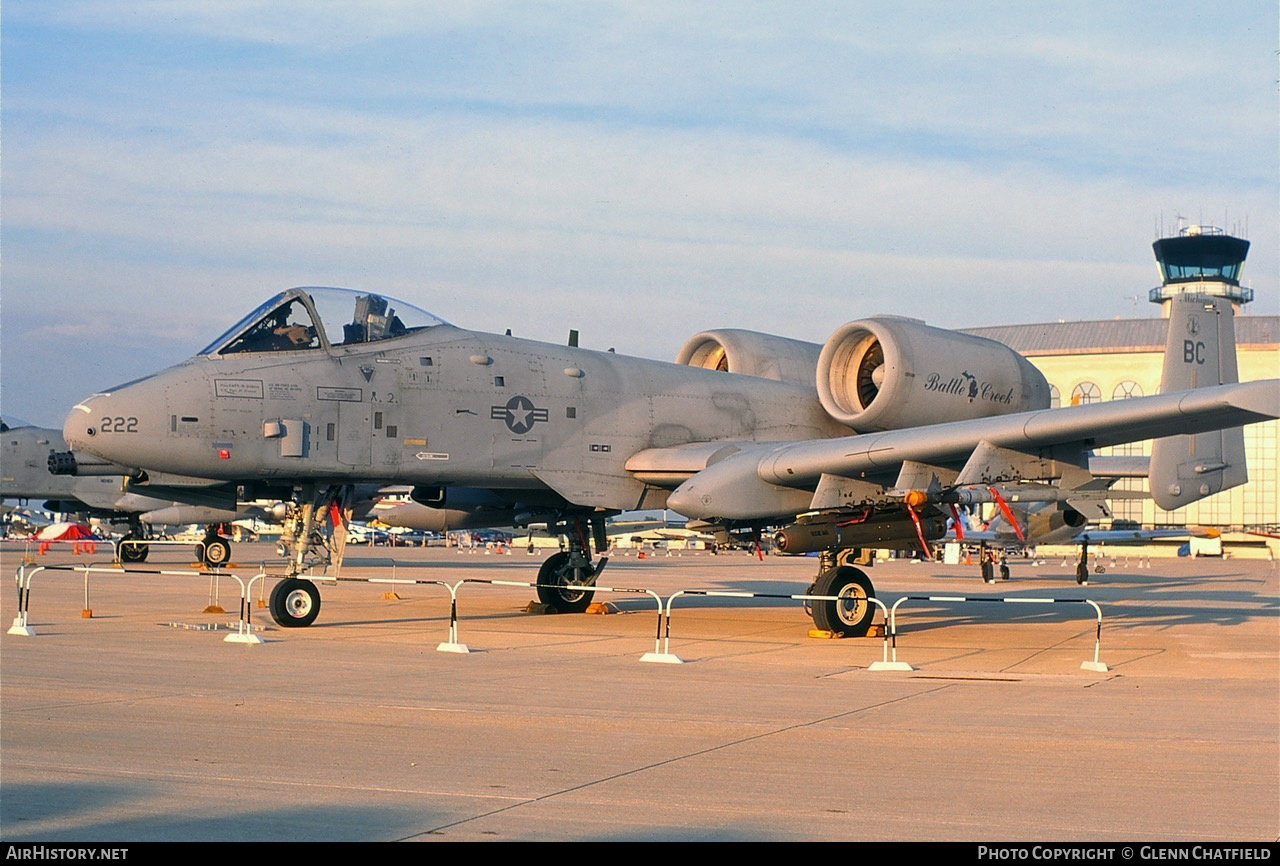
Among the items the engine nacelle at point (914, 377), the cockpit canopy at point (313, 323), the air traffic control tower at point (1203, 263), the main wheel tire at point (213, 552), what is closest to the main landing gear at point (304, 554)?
the cockpit canopy at point (313, 323)

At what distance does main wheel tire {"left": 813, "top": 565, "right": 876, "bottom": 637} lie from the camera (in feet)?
50.5

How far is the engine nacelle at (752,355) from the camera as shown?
19.6m

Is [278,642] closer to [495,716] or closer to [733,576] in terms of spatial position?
[495,716]

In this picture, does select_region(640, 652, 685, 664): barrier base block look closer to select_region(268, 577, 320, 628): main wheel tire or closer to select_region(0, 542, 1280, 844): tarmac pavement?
select_region(0, 542, 1280, 844): tarmac pavement

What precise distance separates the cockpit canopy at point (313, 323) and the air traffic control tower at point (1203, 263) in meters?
88.6

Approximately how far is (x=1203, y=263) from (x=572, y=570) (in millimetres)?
87784

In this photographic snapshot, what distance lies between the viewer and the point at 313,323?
15.0 metres

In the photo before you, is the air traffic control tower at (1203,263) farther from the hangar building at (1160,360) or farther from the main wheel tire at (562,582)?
the main wheel tire at (562,582)

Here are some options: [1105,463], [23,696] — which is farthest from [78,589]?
[1105,463]

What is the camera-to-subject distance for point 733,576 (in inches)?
1516

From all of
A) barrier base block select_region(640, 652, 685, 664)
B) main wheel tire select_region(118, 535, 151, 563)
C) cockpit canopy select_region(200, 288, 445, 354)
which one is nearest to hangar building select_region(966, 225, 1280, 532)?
main wheel tire select_region(118, 535, 151, 563)

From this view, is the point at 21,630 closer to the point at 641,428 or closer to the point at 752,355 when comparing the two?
the point at 641,428

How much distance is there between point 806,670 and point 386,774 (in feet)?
20.5

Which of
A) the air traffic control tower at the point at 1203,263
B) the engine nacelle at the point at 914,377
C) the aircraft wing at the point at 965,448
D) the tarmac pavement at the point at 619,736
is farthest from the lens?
the air traffic control tower at the point at 1203,263
